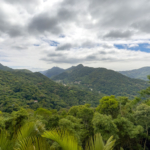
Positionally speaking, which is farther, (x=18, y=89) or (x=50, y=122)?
(x=18, y=89)

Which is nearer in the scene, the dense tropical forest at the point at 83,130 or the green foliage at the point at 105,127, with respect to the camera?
the dense tropical forest at the point at 83,130

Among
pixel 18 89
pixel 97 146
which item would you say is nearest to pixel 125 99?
pixel 97 146

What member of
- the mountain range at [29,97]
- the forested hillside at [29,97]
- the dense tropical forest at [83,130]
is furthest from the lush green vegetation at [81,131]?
the forested hillside at [29,97]

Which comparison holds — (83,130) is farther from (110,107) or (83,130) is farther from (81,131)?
(110,107)

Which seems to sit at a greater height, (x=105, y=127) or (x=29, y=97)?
(x=105, y=127)

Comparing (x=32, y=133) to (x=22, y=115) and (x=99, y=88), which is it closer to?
(x=22, y=115)

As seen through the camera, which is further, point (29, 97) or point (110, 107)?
point (29, 97)

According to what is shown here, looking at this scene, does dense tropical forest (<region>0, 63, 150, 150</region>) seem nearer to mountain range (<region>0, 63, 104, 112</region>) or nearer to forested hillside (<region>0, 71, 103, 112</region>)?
mountain range (<region>0, 63, 104, 112</region>)

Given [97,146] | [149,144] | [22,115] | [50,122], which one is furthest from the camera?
[50,122]

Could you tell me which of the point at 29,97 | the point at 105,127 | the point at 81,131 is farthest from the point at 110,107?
the point at 29,97

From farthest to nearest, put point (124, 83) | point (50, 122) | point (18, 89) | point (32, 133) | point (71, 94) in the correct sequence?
point (124, 83), point (71, 94), point (18, 89), point (50, 122), point (32, 133)

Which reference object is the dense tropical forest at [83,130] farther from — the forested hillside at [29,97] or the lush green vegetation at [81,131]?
the forested hillside at [29,97]

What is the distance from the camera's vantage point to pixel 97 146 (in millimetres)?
1682

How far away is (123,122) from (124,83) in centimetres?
16598
